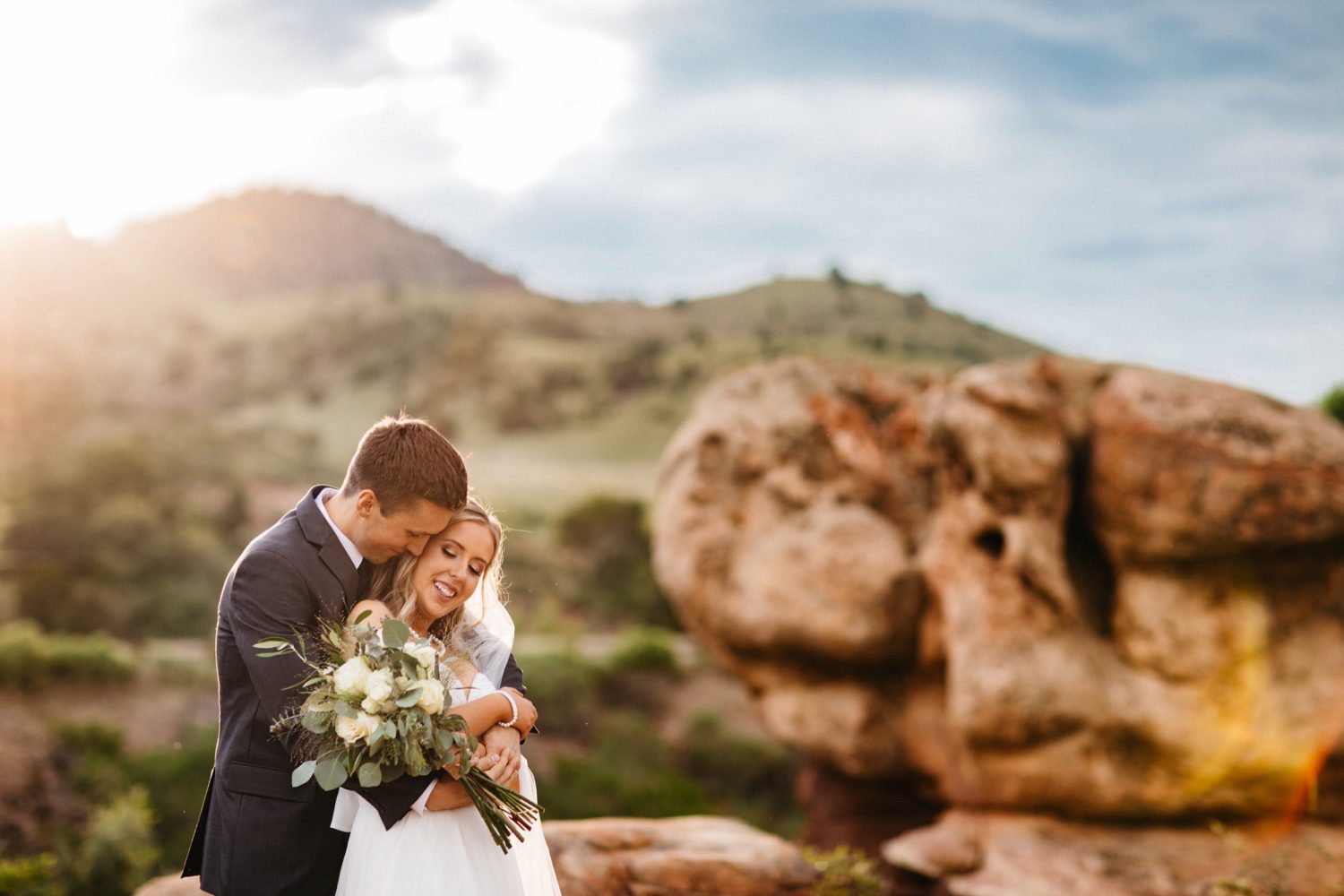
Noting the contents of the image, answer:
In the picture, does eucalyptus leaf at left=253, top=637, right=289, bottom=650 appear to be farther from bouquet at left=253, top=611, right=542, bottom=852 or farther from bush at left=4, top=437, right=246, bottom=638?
bush at left=4, top=437, right=246, bottom=638

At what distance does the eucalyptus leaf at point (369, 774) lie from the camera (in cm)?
329

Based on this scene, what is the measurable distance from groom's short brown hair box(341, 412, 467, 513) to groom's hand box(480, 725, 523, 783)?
0.80 m

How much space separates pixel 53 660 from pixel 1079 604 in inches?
535

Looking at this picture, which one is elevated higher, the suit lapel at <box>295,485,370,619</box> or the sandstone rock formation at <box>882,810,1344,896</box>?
the suit lapel at <box>295,485,370,619</box>

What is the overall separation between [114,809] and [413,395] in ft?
174

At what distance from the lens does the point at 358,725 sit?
3.23 metres

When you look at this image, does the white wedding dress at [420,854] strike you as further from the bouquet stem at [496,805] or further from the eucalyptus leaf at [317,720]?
the eucalyptus leaf at [317,720]

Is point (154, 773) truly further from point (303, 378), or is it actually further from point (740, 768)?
point (303, 378)

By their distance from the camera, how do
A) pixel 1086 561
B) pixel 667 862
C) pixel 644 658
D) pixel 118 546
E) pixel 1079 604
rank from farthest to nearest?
pixel 118 546, pixel 644 658, pixel 1086 561, pixel 1079 604, pixel 667 862

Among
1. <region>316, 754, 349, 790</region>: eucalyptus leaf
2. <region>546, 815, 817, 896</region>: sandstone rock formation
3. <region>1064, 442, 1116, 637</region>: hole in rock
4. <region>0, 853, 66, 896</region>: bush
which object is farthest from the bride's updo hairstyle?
<region>1064, 442, 1116, 637</region>: hole in rock

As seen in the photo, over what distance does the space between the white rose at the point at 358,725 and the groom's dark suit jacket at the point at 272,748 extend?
311 millimetres

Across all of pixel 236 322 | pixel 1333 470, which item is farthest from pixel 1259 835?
pixel 236 322

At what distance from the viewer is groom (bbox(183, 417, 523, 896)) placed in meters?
3.49

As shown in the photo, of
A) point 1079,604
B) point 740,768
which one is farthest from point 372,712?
point 740,768
